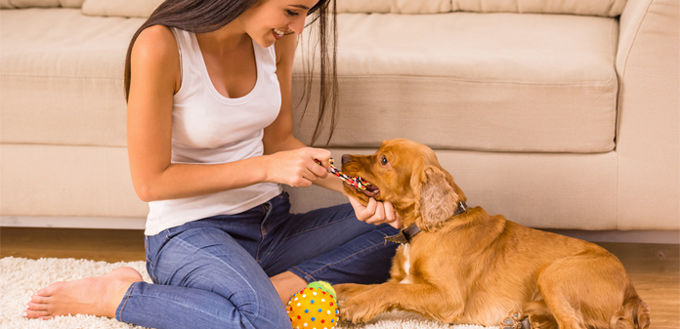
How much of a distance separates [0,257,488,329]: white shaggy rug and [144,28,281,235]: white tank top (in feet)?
1.05

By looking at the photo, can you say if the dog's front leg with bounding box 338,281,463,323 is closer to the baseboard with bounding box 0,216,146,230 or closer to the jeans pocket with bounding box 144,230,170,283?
the jeans pocket with bounding box 144,230,170,283

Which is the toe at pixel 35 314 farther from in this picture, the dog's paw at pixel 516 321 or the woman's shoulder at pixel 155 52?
the dog's paw at pixel 516 321

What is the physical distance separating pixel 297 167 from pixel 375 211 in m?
0.29

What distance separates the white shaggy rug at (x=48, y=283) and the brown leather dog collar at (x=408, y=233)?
0.23 meters

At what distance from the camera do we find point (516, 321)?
1760mm

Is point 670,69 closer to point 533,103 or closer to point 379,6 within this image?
point 533,103

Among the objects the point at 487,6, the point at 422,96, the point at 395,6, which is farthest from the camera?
the point at 395,6

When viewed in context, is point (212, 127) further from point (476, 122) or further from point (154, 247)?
point (476, 122)

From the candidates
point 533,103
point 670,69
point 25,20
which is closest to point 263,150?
point 533,103

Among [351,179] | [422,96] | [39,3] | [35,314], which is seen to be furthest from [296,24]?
[39,3]

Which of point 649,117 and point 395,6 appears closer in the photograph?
point 649,117

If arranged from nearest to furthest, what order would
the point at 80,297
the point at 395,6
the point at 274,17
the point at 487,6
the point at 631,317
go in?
1. the point at 274,17
2. the point at 631,317
3. the point at 80,297
4. the point at 487,6
5. the point at 395,6

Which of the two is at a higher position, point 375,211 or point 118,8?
point 118,8

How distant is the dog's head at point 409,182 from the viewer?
1781 mm
